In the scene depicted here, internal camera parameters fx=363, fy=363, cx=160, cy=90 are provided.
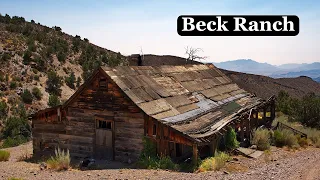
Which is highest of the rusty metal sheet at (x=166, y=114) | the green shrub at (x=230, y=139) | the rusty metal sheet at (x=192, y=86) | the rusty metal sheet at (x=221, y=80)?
the rusty metal sheet at (x=221, y=80)

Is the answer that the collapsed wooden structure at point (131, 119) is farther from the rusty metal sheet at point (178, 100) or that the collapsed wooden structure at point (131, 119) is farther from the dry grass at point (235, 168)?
the dry grass at point (235, 168)

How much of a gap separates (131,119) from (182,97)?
3469 mm

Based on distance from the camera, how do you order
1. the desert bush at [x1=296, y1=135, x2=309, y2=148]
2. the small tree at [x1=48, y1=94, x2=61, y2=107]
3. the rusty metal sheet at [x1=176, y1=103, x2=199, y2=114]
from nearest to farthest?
the rusty metal sheet at [x1=176, y1=103, x2=199, y2=114] → the desert bush at [x1=296, y1=135, x2=309, y2=148] → the small tree at [x1=48, y1=94, x2=61, y2=107]

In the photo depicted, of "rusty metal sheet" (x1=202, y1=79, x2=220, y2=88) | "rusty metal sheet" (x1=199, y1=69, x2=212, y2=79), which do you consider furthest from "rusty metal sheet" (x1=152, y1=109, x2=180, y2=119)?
"rusty metal sheet" (x1=199, y1=69, x2=212, y2=79)

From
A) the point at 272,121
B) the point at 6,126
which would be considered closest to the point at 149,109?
the point at 272,121

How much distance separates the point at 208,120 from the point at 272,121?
29.0 ft

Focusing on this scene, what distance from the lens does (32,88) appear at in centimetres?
2986

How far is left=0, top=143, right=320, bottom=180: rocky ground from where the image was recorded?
419 inches

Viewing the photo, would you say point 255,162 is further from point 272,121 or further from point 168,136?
point 272,121

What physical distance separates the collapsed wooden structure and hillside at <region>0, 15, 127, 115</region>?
42.6 ft

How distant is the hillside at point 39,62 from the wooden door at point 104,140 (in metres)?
14.3

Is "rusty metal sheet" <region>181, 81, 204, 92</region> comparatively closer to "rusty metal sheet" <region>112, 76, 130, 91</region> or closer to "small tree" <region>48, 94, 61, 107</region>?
"rusty metal sheet" <region>112, 76, 130, 91</region>

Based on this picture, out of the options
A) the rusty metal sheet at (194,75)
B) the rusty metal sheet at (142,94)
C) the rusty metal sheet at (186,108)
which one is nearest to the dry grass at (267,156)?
the rusty metal sheet at (186,108)

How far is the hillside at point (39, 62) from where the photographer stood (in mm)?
29008
